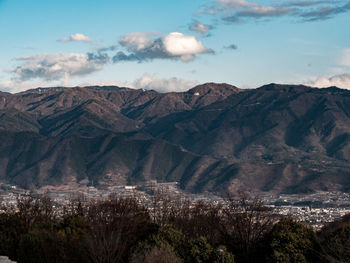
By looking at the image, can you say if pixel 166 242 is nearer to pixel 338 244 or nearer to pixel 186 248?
pixel 186 248

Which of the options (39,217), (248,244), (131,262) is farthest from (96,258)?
(39,217)

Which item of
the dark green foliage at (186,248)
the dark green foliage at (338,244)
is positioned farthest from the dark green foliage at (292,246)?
the dark green foliage at (186,248)

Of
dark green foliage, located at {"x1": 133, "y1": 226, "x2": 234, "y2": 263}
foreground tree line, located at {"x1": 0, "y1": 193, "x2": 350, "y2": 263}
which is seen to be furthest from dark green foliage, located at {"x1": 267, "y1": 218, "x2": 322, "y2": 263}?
dark green foliage, located at {"x1": 133, "y1": 226, "x2": 234, "y2": 263}

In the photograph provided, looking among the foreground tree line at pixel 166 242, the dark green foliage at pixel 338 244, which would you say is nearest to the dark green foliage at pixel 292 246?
the foreground tree line at pixel 166 242

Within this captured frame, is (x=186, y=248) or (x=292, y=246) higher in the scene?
(x=292, y=246)

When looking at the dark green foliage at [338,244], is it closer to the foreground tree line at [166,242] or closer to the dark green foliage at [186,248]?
the foreground tree line at [166,242]

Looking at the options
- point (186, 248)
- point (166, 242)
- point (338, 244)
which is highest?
point (338, 244)

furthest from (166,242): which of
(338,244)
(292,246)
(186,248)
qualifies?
(338,244)

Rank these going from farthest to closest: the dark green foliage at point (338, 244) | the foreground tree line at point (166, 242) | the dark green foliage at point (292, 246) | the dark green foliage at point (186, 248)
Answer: the dark green foliage at point (186, 248) < the foreground tree line at point (166, 242) < the dark green foliage at point (292, 246) < the dark green foliage at point (338, 244)

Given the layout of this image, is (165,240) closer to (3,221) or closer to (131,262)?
(131,262)

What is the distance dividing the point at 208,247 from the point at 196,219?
115 ft

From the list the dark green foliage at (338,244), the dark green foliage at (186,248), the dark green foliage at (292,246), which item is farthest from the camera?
the dark green foliage at (186,248)

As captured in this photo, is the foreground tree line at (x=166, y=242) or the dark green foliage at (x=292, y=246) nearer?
the dark green foliage at (x=292, y=246)

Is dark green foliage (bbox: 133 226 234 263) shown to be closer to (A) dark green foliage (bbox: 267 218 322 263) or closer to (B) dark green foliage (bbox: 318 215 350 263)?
(A) dark green foliage (bbox: 267 218 322 263)
